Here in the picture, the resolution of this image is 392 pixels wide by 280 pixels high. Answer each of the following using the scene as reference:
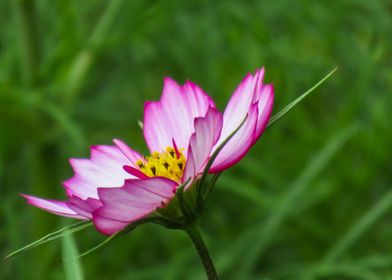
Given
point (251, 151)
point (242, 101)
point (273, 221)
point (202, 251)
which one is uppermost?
point (251, 151)

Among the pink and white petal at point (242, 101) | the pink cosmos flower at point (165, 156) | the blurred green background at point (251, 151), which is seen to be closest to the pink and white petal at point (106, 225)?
the pink cosmos flower at point (165, 156)

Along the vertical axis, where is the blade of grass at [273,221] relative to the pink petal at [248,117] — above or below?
above

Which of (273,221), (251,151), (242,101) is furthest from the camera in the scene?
(251,151)

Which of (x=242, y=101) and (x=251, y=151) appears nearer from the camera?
(x=242, y=101)

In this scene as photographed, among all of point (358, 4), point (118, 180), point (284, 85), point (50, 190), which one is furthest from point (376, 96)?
point (118, 180)

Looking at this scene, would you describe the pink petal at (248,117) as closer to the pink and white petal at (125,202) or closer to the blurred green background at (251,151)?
the pink and white petal at (125,202)

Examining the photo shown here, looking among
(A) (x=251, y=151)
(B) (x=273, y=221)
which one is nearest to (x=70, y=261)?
(B) (x=273, y=221)

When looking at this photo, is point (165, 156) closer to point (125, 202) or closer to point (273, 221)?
point (125, 202)
